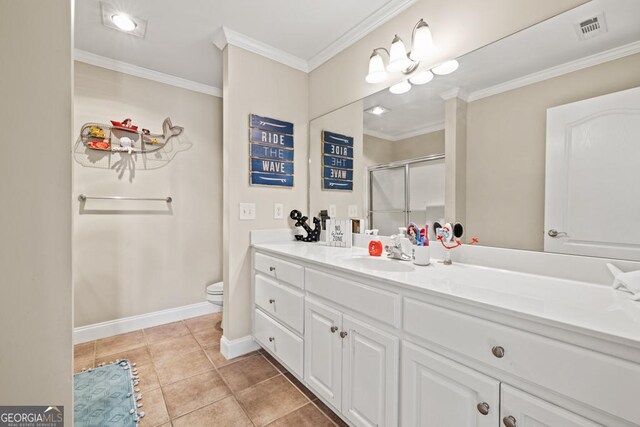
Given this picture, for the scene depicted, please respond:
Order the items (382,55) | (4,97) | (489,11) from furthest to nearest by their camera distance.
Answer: (382,55)
(489,11)
(4,97)

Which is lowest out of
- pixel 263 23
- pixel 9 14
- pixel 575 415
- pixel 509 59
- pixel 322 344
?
pixel 322 344

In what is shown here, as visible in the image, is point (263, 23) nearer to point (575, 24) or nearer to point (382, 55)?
point (382, 55)

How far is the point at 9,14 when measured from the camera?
1.93 ft

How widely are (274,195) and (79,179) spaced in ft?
5.38

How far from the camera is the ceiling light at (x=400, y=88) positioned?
1.68 metres

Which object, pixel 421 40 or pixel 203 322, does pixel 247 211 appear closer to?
pixel 203 322

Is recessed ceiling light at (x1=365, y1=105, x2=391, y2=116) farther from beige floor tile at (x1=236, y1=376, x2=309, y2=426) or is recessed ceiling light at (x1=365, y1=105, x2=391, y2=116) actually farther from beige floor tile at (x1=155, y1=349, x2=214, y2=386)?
beige floor tile at (x1=155, y1=349, x2=214, y2=386)

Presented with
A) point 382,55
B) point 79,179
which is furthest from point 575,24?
point 79,179

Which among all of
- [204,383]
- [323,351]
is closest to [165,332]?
[204,383]

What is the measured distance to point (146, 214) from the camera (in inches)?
101

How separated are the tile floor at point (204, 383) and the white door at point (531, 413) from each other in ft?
3.14

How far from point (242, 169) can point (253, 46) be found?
3.23ft

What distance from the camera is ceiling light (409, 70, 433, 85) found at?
1567 millimetres

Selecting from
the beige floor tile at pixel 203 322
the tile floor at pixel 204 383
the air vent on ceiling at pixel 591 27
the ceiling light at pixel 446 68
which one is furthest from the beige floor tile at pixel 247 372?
the air vent on ceiling at pixel 591 27
